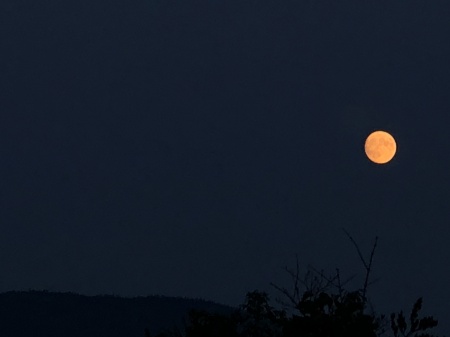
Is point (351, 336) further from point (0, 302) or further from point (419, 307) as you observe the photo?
point (0, 302)

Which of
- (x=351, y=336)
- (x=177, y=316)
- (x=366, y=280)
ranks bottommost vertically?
(x=351, y=336)

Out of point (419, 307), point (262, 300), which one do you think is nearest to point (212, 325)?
point (262, 300)

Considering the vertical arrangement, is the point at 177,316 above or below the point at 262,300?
above

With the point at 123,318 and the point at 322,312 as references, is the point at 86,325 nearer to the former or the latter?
the point at 123,318

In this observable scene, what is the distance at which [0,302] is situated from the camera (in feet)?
655

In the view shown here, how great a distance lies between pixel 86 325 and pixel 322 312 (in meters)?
186

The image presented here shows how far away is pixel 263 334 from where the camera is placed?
13281 millimetres

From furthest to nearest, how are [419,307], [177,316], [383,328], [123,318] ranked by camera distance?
[123,318]
[177,316]
[383,328]
[419,307]

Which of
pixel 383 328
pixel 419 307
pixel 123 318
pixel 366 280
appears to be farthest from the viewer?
pixel 123 318

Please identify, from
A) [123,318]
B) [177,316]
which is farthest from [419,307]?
[123,318]

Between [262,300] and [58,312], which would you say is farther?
[58,312]

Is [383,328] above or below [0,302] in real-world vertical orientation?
below

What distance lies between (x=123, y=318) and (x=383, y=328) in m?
187

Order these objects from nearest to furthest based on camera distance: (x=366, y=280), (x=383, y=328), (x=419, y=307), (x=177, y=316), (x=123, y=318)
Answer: (x=419, y=307)
(x=366, y=280)
(x=383, y=328)
(x=177, y=316)
(x=123, y=318)
